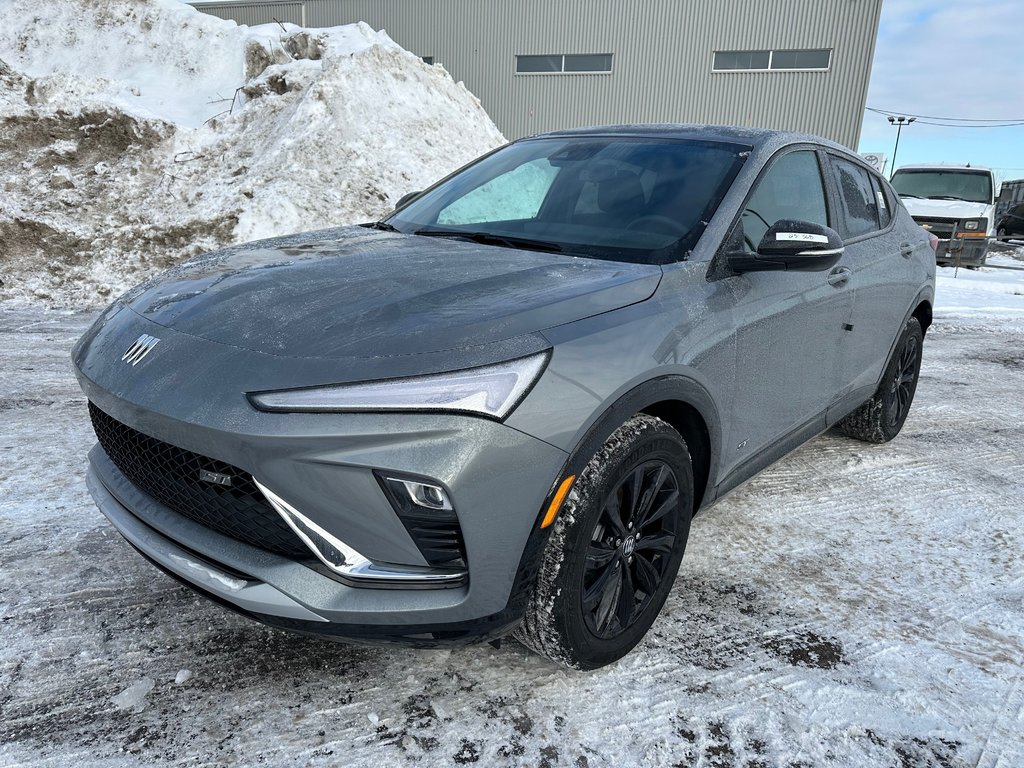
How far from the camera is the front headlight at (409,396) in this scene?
5.47ft

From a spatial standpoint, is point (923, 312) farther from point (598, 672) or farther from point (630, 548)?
point (598, 672)

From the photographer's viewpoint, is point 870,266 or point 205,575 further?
point 870,266

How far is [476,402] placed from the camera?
5.56ft

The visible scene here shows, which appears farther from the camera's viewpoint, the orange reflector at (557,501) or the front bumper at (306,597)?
the orange reflector at (557,501)

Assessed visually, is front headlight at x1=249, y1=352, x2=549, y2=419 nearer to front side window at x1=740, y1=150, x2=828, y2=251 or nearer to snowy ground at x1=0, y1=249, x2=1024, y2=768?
snowy ground at x1=0, y1=249, x2=1024, y2=768

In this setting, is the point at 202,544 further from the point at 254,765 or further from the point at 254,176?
the point at 254,176

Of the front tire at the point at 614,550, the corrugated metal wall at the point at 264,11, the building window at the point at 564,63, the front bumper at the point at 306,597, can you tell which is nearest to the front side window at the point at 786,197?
the front tire at the point at 614,550

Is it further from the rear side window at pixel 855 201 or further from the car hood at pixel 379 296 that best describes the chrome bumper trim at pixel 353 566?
the rear side window at pixel 855 201

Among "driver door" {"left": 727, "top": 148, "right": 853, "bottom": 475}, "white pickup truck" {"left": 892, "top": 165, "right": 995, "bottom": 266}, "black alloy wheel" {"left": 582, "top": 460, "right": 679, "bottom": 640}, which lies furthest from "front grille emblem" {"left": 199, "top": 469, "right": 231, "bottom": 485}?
"white pickup truck" {"left": 892, "top": 165, "right": 995, "bottom": 266}

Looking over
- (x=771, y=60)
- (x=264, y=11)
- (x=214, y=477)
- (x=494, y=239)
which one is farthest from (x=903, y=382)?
(x=264, y=11)

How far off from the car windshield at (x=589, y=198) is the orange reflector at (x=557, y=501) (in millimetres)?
924

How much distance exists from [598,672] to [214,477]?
1.29 meters

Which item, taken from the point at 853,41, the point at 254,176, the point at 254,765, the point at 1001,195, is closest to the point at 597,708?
the point at 254,765

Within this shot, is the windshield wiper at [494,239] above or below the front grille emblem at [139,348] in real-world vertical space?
above
